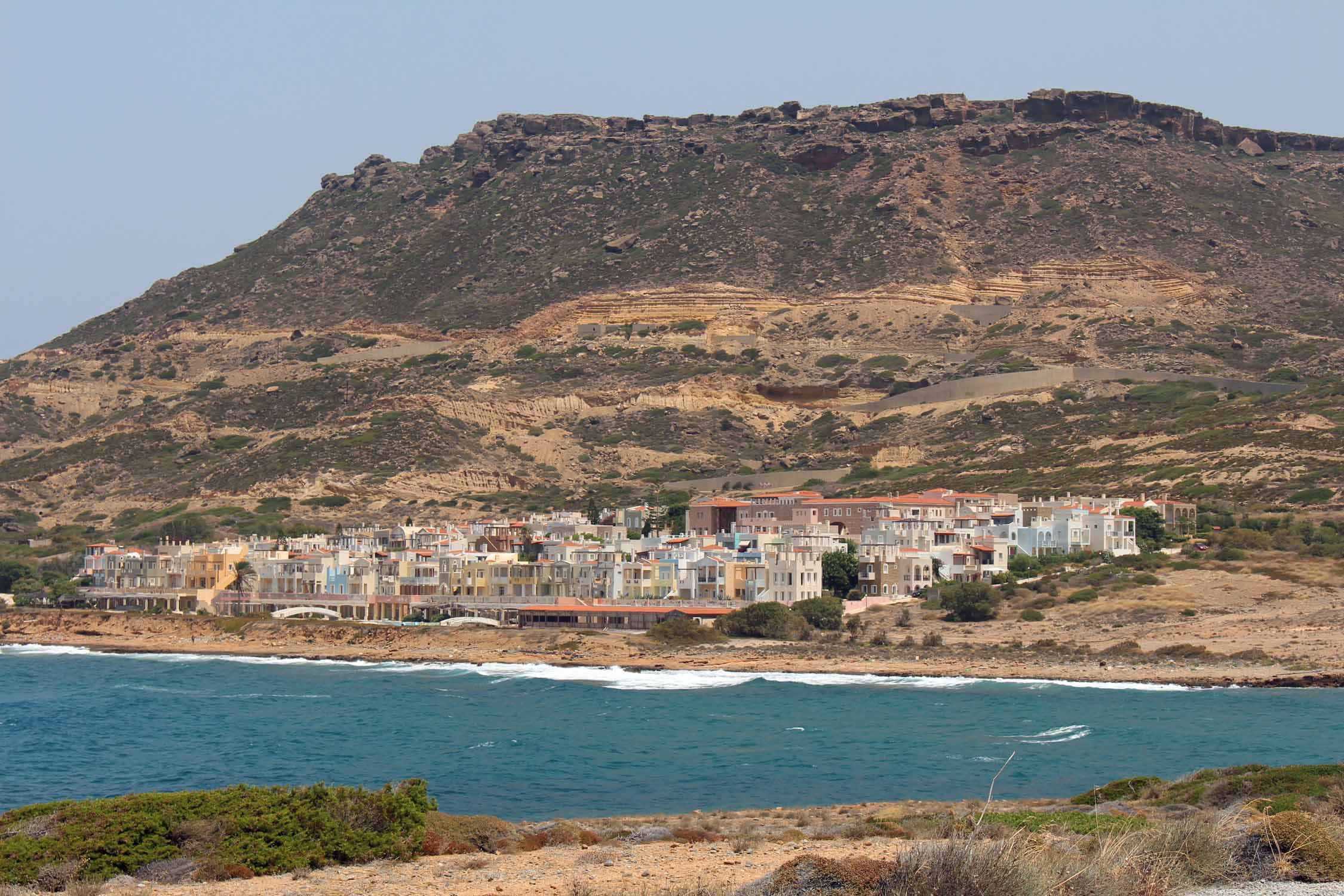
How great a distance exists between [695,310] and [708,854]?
331ft

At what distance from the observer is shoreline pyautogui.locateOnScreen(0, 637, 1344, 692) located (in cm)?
4059

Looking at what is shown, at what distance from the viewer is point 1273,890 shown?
1483cm

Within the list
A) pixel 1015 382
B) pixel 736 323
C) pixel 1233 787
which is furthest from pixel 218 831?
pixel 736 323

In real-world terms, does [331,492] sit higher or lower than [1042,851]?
higher

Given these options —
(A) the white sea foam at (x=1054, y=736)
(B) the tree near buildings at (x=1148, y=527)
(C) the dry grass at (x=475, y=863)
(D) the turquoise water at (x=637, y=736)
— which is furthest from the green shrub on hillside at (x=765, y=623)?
(C) the dry grass at (x=475, y=863)

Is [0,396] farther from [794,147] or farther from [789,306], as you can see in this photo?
[794,147]

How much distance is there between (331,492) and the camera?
88.8m

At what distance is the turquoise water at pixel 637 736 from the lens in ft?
98.9

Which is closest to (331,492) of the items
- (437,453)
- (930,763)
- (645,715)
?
(437,453)

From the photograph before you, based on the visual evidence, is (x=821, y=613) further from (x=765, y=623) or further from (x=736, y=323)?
(x=736, y=323)

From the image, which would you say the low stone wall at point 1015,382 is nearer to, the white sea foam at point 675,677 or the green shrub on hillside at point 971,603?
the green shrub on hillside at point 971,603

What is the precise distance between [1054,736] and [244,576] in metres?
37.6

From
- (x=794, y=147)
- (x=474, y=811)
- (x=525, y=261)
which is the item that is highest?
(x=794, y=147)

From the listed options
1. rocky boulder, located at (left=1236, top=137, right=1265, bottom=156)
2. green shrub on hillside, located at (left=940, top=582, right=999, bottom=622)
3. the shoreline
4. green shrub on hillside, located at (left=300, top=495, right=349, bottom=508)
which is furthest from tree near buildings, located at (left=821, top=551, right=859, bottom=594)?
rocky boulder, located at (left=1236, top=137, right=1265, bottom=156)
